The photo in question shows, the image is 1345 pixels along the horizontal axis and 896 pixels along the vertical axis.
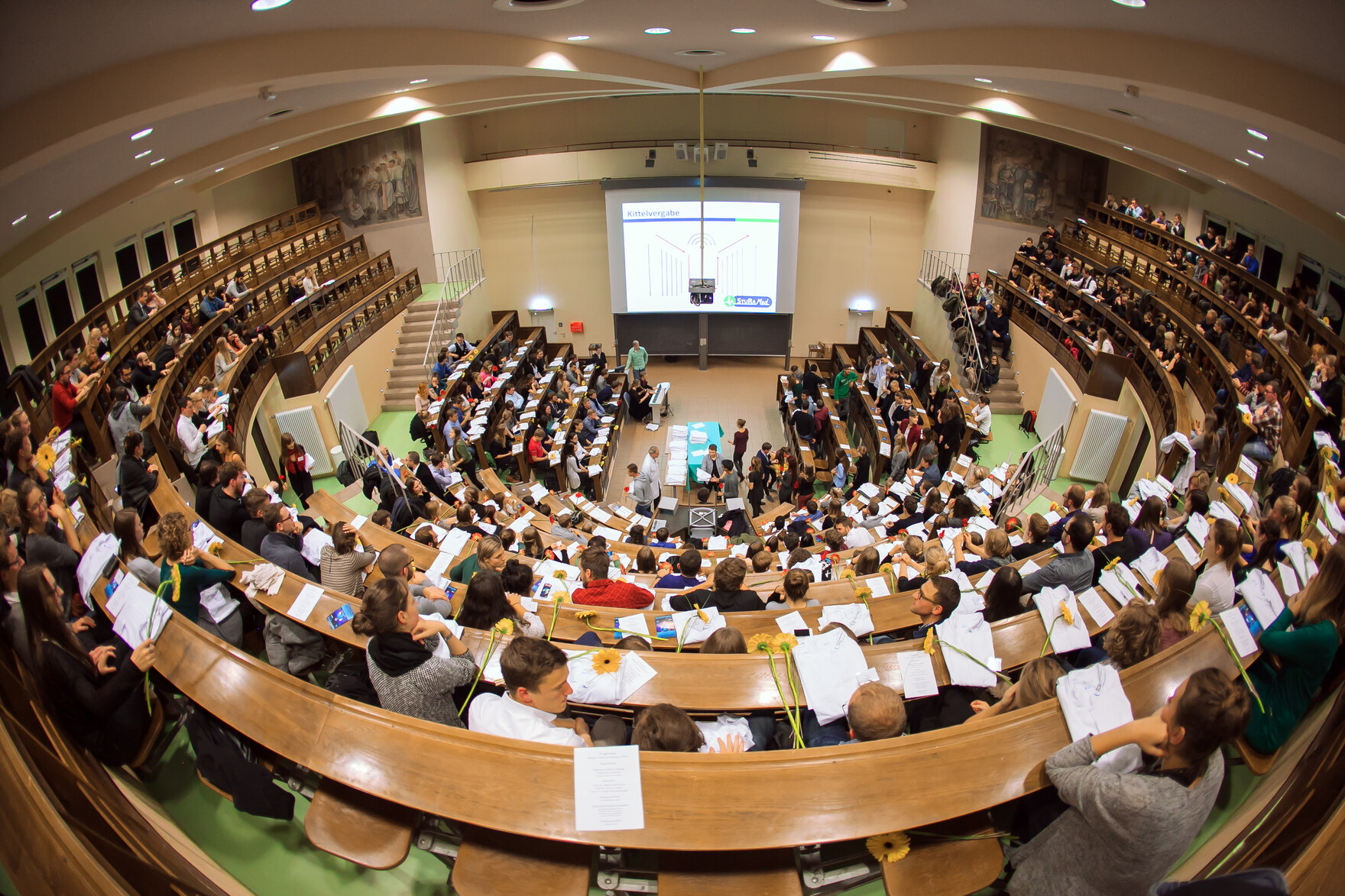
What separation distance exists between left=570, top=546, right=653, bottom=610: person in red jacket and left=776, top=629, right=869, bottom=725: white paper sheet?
1517 millimetres

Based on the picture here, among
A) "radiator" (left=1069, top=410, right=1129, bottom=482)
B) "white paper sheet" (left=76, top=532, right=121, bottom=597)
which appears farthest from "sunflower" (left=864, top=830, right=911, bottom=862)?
"radiator" (left=1069, top=410, right=1129, bottom=482)

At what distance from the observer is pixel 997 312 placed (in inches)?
480

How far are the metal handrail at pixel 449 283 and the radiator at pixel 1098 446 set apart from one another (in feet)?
35.1

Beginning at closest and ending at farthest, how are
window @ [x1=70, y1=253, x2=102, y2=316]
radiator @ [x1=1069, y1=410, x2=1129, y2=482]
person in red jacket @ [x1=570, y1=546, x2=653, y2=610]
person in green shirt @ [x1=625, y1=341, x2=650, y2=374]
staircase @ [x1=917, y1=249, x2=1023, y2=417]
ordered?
1. person in red jacket @ [x1=570, y1=546, x2=653, y2=610]
2. radiator @ [x1=1069, y1=410, x2=1129, y2=482]
3. window @ [x1=70, y1=253, x2=102, y2=316]
4. staircase @ [x1=917, y1=249, x2=1023, y2=417]
5. person in green shirt @ [x1=625, y1=341, x2=650, y2=374]

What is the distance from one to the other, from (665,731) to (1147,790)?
4.46 feet

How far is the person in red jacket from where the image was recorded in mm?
4152

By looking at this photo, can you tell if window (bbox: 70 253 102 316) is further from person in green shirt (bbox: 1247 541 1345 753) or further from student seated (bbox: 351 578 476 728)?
person in green shirt (bbox: 1247 541 1345 753)

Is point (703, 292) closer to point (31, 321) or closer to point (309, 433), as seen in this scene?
point (309, 433)

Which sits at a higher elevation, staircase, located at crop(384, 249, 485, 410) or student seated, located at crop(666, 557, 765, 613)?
student seated, located at crop(666, 557, 765, 613)

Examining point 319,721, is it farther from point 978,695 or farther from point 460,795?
point 978,695

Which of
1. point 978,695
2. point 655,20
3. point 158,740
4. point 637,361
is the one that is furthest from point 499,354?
point 978,695

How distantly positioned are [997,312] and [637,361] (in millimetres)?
7077

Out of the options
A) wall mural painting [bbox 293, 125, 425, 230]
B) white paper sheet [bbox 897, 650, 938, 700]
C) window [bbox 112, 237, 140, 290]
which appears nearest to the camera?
white paper sheet [bbox 897, 650, 938, 700]

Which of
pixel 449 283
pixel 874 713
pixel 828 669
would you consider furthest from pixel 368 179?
pixel 874 713
